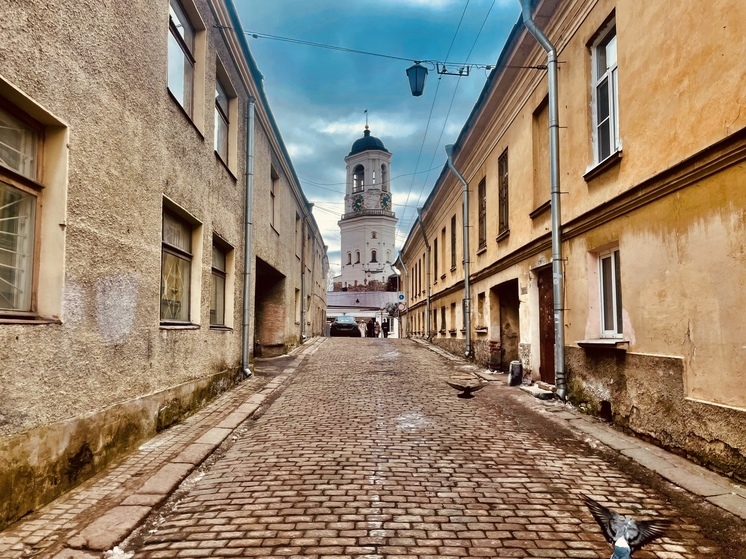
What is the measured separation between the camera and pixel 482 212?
15.2 meters

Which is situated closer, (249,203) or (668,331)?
(668,331)

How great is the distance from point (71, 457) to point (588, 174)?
709 centimetres

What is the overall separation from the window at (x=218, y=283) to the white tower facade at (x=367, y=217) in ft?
163

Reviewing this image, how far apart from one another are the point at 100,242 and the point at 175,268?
2568 mm

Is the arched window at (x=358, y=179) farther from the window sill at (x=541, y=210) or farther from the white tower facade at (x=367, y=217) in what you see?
the window sill at (x=541, y=210)

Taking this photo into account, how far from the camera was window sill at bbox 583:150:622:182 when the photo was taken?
23.0ft

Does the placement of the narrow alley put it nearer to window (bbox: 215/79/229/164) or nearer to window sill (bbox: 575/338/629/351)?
window sill (bbox: 575/338/629/351)

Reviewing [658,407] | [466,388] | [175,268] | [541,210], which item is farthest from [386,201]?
[658,407]

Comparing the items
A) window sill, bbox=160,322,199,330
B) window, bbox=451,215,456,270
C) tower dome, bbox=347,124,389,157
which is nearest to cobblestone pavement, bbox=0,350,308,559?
window sill, bbox=160,322,199,330

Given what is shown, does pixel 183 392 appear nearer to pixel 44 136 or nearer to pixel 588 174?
pixel 44 136

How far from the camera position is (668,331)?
19.0ft

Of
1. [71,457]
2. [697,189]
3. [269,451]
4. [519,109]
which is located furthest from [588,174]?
[71,457]

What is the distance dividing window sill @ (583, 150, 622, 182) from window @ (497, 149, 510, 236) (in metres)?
4.61

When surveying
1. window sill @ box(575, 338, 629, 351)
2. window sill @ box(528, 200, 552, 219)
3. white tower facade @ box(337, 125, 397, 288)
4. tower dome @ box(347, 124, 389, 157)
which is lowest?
window sill @ box(575, 338, 629, 351)
